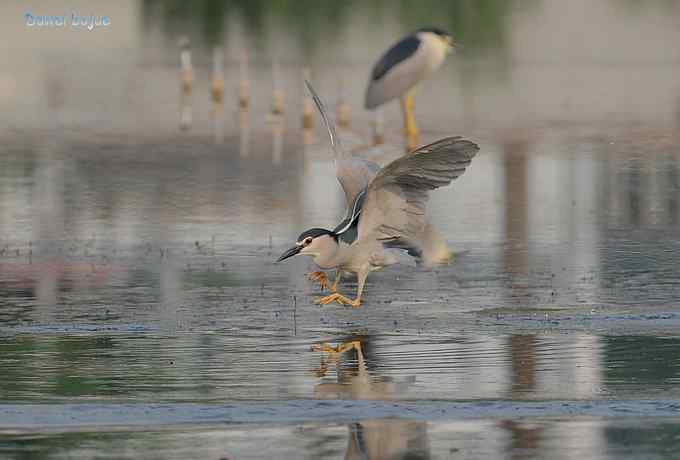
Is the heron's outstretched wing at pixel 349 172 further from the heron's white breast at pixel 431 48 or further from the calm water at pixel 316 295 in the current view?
the heron's white breast at pixel 431 48

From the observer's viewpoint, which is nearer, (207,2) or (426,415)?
(426,415)

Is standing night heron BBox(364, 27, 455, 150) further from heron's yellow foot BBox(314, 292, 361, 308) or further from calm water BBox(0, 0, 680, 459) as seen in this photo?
heron's yellow foot BBox(314, 292, 361, 308)

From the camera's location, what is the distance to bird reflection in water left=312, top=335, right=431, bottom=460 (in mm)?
9406

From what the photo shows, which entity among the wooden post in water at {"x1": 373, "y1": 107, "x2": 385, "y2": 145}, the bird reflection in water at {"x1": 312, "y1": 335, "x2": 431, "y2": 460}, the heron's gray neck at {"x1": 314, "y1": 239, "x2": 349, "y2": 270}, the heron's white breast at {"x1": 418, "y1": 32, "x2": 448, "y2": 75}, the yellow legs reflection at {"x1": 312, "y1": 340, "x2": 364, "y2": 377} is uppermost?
the heron's white breast at {"x1": 418, "y1": 32, "x2": 448, "y2": 75}

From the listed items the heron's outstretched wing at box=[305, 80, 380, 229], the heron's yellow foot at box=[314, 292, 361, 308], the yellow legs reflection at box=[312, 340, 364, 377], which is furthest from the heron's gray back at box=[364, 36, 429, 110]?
the yellow legs reflection at box=[312, 340, 364, 377]

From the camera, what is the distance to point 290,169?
Answer: 24.7 m

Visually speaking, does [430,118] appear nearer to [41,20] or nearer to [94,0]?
[41,20]

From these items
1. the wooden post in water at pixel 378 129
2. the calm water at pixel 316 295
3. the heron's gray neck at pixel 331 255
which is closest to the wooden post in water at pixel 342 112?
the calm water at pixel 316 295

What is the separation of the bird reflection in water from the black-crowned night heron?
656 millimetres

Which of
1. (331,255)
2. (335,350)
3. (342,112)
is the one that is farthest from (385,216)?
(342,112)

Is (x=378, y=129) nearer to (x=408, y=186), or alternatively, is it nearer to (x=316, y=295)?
(x=316, y=295)

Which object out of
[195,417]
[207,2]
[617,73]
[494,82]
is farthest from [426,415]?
[207,2]

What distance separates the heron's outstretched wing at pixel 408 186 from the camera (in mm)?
12797

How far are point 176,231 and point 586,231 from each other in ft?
13.1
